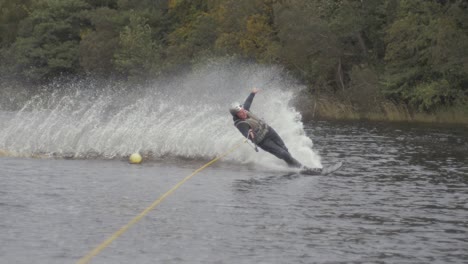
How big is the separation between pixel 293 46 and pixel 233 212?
4146 centimetres

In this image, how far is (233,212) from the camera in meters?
14.4

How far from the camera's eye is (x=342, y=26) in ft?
181

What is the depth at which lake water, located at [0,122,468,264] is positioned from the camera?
37.9 ft

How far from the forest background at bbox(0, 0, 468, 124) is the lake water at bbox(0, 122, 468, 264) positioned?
24.4 m

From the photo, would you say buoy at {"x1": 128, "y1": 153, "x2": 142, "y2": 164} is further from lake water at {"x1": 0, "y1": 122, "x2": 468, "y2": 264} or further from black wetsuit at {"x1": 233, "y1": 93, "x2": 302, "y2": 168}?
black wetsuit at {"x1": 233, "y1": 93, "x2": 302, "y2": 168}

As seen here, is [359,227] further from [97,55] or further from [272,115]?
[97,55]

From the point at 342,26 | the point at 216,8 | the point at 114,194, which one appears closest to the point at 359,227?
the point at 114,194

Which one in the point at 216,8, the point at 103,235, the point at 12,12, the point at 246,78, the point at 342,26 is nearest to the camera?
the point at 103,235

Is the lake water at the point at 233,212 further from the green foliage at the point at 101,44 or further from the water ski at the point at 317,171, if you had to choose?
the green foliage at the point at 101,44

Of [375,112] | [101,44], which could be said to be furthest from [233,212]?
[101,44]

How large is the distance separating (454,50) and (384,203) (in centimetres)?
3107

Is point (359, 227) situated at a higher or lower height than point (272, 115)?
lower

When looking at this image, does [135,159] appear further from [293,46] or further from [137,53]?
[137,53]

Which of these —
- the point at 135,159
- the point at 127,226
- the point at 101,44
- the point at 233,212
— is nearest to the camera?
the point at 127,226
